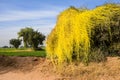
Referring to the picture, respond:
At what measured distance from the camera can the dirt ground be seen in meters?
8.76

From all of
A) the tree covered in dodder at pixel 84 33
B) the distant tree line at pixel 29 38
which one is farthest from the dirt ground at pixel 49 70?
the distant tree line at pixel 29 38

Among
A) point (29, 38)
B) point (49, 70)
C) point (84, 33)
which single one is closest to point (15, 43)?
point (29, 38)

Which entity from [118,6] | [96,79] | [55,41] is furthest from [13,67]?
[118,6]

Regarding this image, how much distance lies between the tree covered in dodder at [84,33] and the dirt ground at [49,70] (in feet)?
2.53

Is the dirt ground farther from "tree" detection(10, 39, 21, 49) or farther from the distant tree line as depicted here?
"tree" detection(10, 39, 21, 49)

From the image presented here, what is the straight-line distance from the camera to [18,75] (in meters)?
10.8

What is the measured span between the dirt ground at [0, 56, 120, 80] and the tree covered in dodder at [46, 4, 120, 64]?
772 mm

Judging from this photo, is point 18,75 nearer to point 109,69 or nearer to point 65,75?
point 65,75

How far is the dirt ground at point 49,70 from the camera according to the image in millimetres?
8758

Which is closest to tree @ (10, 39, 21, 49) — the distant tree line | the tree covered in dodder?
the distant tree line

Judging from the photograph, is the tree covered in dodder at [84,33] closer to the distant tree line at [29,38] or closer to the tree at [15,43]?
the distant tree line at [29,38]

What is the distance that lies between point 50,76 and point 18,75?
1371 millimetres

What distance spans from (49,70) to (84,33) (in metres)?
3.82

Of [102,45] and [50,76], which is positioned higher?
[102,45]
